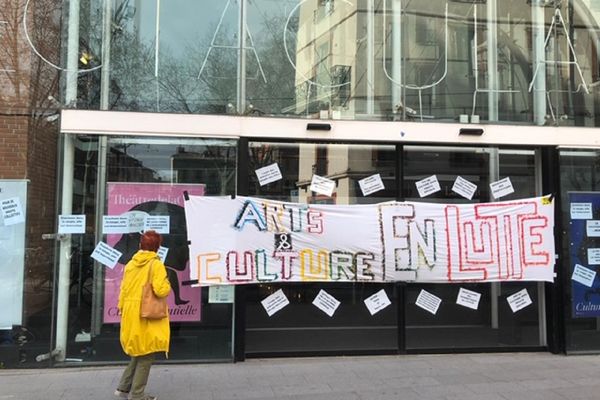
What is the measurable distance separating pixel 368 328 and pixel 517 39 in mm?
4629

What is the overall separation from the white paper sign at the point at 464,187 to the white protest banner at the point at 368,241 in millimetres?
447

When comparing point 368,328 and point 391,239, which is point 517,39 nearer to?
point 391,239

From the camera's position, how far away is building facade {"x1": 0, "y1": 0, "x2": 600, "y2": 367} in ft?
23.0

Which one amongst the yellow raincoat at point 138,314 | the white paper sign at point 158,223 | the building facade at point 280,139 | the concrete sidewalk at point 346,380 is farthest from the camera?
the white paper sign at point 158,223

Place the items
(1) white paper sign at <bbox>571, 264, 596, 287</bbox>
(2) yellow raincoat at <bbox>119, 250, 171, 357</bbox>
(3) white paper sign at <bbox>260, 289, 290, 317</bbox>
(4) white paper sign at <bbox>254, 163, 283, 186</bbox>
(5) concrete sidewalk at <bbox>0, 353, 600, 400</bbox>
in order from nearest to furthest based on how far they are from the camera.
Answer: (2) yellow raincoat at <bbox>119, 250, 171, 357</bbox> → (5) concrete sidewalk at <bbox>0, 353, 600, 400</bbox> → (4) white paper sign at <bbox>254, 163, 283, 186</bbox> → (3) white paper sign at <bbox>260, 289, 290, 317</bbox> → (1) white paper sign at <bbox>571, 264, 596, 287</bbox>

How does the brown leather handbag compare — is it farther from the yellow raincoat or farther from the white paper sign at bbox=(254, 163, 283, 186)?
the white paper sign at bbox=(254, 163, 283, 186)

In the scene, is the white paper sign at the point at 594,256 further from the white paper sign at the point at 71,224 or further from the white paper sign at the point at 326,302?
the white paper sign at the point at 71,224

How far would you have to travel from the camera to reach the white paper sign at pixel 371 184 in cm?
779

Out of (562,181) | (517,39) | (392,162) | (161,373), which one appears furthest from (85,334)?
(517,39)

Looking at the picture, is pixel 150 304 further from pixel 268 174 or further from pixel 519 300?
pixel 519 300

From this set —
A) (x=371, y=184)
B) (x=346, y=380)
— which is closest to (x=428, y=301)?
(x=371, y=184)

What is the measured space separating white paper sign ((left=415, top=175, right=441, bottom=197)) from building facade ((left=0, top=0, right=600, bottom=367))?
3.1 inches

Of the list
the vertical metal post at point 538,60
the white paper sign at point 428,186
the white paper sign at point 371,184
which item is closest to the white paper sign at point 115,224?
the white paper sign at point 371,184

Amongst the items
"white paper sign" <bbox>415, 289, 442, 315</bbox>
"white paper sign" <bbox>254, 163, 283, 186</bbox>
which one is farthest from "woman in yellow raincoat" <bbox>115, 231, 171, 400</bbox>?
"white paper sign" <bbox>415, 289, 442, 315</bbox>
